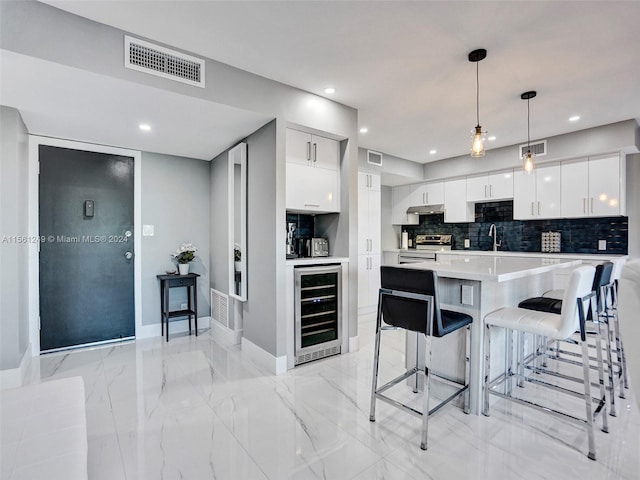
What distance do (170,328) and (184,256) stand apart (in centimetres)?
92

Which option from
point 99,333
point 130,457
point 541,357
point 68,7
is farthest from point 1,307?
point 541,357

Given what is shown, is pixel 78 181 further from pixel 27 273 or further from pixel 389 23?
pixel 389 23

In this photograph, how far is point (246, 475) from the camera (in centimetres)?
164

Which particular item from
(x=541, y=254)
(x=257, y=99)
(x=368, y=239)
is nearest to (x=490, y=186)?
(x=541, y=254)

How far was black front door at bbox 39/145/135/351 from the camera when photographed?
334cm

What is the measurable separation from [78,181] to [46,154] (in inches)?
14.0

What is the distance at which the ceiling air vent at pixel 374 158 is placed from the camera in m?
4.95

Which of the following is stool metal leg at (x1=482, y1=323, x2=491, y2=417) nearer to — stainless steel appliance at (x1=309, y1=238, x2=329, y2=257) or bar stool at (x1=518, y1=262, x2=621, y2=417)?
bar stool at (x1=518, y1=262, x2=621, y2=417)

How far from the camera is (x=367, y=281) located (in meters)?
4.96

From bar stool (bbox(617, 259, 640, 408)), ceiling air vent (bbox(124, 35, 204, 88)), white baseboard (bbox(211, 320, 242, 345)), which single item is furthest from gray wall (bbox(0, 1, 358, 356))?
bar stool (bbox(617, 259, 640, 408))

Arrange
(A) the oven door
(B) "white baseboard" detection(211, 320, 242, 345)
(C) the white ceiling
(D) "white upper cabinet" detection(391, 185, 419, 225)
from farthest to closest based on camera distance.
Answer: (D) "white upper cabinet" detection(391, 185, 419, 225) → (A) the oven door → (B) "white baseboard" detection(211, 320, 242, 345) → (C) the white ceiling

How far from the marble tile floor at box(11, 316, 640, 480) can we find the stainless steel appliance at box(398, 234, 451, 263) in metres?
3.21

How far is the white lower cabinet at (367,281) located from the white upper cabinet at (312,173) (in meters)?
1.72

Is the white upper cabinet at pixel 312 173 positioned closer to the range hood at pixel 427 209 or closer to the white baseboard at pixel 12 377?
the white baseboard at pixel 12 377
